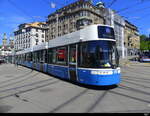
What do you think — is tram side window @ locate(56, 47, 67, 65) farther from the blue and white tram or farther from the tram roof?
the blue and white tram

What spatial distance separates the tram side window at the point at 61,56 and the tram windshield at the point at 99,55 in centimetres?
243

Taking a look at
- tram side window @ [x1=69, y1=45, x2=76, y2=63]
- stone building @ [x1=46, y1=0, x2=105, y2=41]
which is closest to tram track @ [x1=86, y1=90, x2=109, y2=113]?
tram side window @ [x1=69, y1=45, x2=76, y2=63]

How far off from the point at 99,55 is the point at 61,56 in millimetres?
4114

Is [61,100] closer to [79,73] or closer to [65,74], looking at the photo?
[79,73]

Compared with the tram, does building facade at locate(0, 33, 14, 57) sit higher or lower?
higher

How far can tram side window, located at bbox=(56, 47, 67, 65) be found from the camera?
433 inches

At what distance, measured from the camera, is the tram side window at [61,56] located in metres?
11.0

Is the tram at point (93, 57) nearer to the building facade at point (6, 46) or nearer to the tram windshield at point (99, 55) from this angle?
the tram windshield at point (99, 55)

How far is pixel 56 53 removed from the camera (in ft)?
41.5

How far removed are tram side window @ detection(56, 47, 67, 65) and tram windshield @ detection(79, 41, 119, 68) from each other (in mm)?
2434

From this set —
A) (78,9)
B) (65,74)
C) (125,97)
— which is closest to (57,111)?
(125,97)

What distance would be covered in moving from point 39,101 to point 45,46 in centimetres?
943

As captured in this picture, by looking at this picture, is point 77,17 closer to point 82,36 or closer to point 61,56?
point 61,56

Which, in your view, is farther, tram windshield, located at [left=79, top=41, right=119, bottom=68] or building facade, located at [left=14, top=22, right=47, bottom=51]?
building facade, located at [left=14, top=22, right=47, bottom=51]
